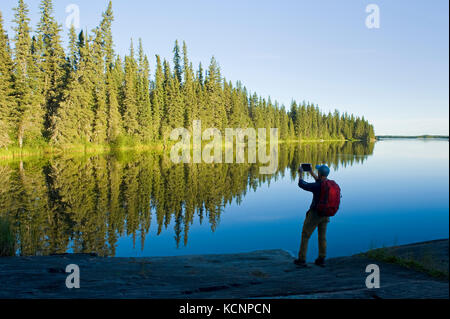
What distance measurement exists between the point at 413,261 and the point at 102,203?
40.0 feet

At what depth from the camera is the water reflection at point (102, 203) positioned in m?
9.74

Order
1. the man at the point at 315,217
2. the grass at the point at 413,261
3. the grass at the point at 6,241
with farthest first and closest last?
1. the grass at the point at 6,241
2. the man at the point at 315,217
3. the grass at the point at 413,261

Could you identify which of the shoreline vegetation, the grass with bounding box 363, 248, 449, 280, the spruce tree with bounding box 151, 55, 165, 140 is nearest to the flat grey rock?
the grass with bounding box 363, 248, 449, 280

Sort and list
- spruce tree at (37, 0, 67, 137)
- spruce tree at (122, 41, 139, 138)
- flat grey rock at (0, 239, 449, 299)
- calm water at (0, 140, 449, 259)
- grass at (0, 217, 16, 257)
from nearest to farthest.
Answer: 1. flat grey rock at (0, 239, 449, 299)
2. grass at (0, 217, 16, 257)
3. calm water at (0, 140, 449, 259)
4. spruce tree at (37, 0, 67, 137)
5. spruce tree at (122, 41, 139, 138)

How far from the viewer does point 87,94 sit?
4438 centimetres

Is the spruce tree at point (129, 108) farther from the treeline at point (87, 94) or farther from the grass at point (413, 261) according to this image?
the grass at point (413, 261)

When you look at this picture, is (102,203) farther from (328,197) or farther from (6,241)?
(328,197)

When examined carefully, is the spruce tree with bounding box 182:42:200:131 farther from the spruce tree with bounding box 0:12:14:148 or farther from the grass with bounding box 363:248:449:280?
the grass with bounding box 363:248:449:280

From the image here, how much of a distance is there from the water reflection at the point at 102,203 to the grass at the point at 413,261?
6.11 metres

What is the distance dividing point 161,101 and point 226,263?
57.3 m

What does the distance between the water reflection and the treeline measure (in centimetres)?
1524

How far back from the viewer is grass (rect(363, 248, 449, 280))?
204 inches

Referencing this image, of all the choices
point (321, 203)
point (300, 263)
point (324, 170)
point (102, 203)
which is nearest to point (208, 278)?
point (300, 263)

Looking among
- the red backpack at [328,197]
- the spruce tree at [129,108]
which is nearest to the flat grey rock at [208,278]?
the red backpack at [328,197]
